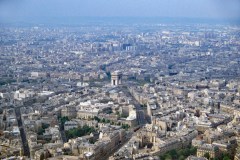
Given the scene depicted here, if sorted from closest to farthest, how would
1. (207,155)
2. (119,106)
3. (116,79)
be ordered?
(207,155)
(119,106)
(116,79)

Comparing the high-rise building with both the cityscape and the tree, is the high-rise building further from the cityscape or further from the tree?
the tree

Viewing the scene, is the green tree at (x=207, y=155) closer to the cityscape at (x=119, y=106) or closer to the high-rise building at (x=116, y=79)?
the cityscape at (x=119, y=106)

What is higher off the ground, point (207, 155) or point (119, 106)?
point (207, 155)

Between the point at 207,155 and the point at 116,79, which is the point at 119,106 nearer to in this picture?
the point at 116,79

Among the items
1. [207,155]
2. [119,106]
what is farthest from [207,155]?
[119,106]

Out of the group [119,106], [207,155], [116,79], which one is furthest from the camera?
[116,79]

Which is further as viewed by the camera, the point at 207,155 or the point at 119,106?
the point at 119,106

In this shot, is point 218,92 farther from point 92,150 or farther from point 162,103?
point 92,150

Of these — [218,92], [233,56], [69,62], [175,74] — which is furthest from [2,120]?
[233,56]

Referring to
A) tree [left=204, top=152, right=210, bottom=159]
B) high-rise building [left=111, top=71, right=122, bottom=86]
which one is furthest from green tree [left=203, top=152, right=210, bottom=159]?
high-rise building [left=111, top=71, right=122, bottom=86]
